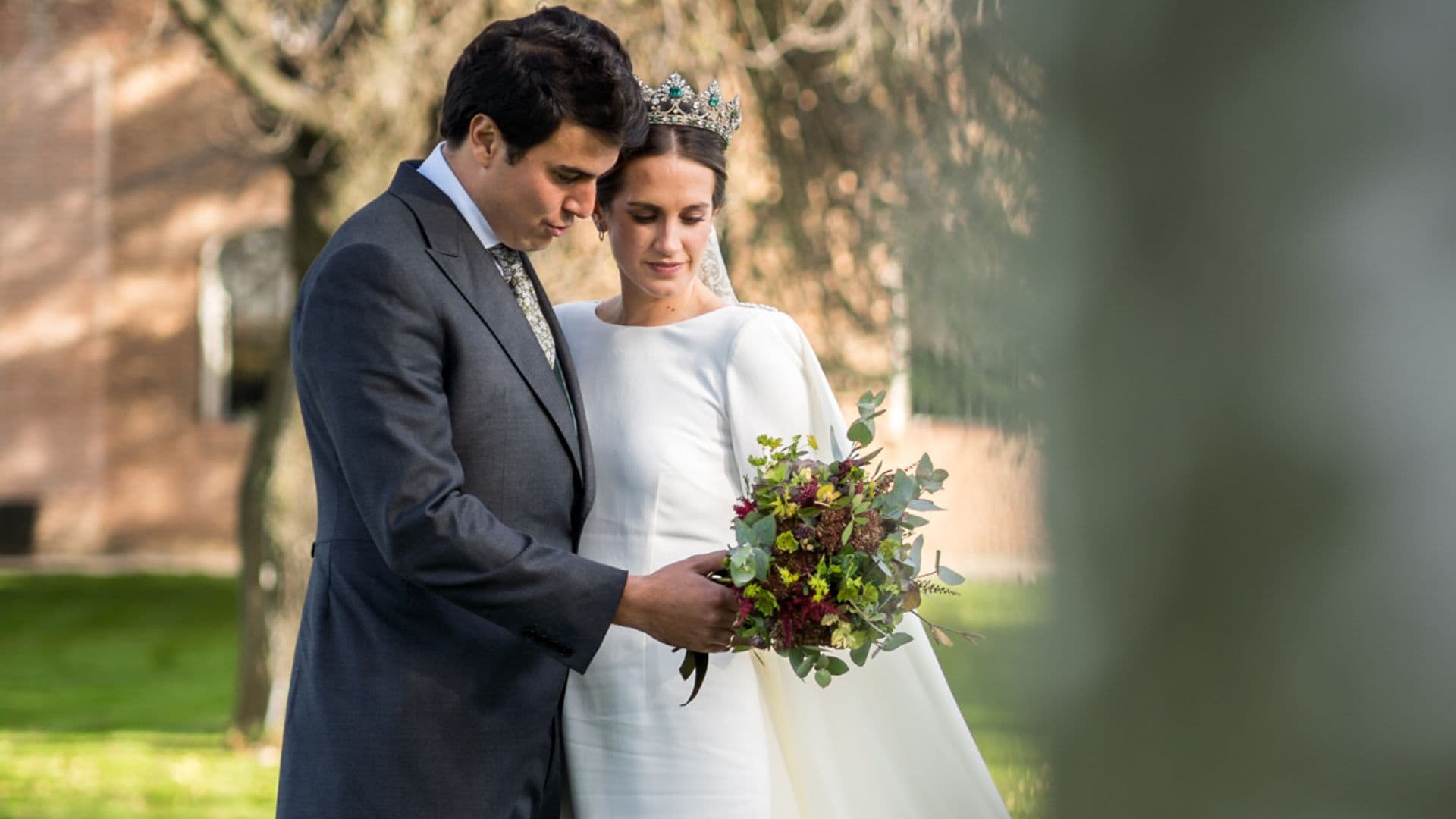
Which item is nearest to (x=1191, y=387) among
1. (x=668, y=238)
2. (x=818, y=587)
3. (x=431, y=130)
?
(x=818, y=587)

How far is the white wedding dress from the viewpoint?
254 centimetres

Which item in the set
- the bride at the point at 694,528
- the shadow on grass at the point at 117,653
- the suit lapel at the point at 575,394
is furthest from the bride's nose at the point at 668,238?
the shadow on grass at the point at 117,653

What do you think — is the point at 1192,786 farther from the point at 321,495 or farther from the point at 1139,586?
the point at 321,495

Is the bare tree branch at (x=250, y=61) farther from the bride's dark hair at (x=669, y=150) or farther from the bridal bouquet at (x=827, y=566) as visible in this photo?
the bridal bouquet at (x=827, y=566)

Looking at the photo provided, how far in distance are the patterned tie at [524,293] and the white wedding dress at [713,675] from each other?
13 cm

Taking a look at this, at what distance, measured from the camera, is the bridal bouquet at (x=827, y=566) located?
6.93ft

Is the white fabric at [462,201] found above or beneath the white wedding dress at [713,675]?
above

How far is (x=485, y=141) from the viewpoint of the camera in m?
2.32

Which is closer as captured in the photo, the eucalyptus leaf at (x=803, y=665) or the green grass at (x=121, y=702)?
the eucalyptus leaf at (x=803, y=665)

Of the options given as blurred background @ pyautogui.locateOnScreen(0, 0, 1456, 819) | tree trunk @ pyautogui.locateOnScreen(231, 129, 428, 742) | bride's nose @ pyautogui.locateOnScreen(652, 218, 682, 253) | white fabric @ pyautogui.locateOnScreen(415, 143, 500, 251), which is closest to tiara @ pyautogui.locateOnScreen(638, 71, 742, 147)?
bride's nose @ pyautogui.locateOnScreen(652, 218, 682, 253)

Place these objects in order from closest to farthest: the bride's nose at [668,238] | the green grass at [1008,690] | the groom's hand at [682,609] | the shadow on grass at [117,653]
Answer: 1. the green grass at [1008,690]
2. the groom's hand at [682,609]
3. the bride's nose at [668,238]
4. the shadow on grass at [117,653]

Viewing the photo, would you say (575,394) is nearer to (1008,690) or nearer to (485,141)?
(485,141)

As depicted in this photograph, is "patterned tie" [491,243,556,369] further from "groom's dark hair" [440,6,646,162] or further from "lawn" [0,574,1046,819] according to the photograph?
"lawn" [0,574,1046,819]

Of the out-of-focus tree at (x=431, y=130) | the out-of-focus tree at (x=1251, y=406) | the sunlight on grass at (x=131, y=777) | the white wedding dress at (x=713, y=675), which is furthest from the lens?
the out-of-focus tree at (x=431, y=130)
